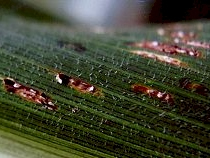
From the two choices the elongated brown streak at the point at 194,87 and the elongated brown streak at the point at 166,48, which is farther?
the elongated brown streak at the point at 166,48

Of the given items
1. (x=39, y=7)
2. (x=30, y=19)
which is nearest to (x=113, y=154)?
(x=30, y=19)

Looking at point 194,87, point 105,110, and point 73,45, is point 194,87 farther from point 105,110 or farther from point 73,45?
point 73,45

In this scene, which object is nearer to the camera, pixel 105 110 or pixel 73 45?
pixel 105 110

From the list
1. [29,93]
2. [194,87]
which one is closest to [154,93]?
[194,87]

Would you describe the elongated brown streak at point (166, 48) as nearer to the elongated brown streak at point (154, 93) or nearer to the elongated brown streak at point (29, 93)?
the elongated brown streak at point (154, 93)

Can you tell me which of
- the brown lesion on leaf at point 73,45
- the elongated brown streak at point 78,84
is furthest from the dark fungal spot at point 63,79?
the brown lesion on leaf at point 73,45

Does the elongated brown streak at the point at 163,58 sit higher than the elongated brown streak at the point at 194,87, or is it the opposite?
the elongated brown streak at the point at 163,58

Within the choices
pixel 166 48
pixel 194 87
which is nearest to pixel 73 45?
pixel 166 48
